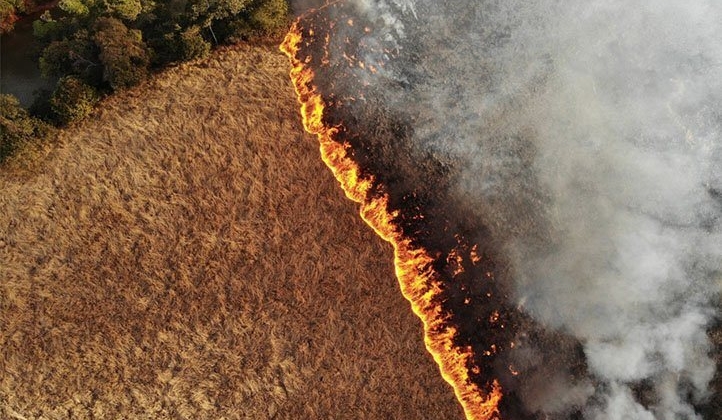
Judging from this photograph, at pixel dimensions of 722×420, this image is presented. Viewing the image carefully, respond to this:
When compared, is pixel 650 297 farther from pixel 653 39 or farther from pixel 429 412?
pixel 653 39

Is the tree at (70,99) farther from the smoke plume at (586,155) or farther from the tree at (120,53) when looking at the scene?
the smoke plume at (586,155)

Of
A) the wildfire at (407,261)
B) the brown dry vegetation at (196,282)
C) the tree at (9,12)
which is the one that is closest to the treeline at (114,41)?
the tree at (9,12)

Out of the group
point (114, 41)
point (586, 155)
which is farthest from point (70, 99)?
point (586, 155)

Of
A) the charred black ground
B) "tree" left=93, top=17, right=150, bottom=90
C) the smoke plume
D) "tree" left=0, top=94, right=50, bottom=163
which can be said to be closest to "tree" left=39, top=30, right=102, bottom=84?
"tree" left=93, top=17, right=150, bottom=90

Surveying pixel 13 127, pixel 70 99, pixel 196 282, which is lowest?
pixel 196 282

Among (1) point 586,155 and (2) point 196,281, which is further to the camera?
(1) point 586,155

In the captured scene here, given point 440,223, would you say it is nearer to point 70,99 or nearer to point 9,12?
point 70,99

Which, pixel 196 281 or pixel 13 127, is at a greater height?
pixel 13 127

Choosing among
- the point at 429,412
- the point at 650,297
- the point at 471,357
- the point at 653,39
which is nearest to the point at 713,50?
the point at 653,39

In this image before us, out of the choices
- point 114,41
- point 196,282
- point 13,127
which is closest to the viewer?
point 196,282
